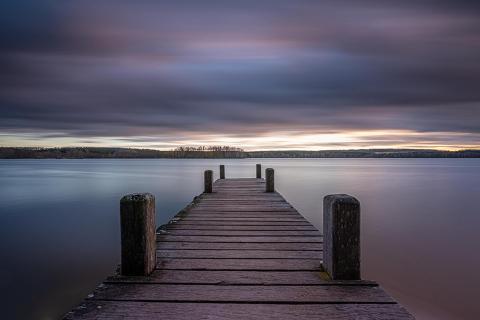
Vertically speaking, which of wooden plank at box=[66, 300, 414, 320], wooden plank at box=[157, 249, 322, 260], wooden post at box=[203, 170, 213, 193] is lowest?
wooden plank at box=[66, 300, 414, 320]

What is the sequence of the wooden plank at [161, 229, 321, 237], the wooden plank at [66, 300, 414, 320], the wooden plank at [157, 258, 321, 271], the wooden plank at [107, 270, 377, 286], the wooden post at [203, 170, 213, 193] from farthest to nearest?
the wooden post at [203, 170, 213, 193], the wooden plank at [161, 229, 321, 237], the wooden plank at [157, 258, 321, 271], the wooden plank at [107, 270, 377, 286], the wooden plank at [66, 300, 414, 320]

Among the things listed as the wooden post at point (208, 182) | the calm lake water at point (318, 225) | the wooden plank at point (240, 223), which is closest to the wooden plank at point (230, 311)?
the wooden plank at point (240, 223)

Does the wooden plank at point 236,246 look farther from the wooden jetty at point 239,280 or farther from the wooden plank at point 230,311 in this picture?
the wooden plank at point 230,311

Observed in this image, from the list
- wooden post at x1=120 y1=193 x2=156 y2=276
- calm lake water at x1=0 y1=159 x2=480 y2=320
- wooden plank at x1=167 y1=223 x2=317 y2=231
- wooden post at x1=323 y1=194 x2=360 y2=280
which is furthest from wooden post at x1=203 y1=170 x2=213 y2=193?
wooden post at x1=323 y1=194 x2=360 y2=280

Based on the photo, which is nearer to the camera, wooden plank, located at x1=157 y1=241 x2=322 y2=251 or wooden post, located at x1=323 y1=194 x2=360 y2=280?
wooden post, located at x1=323 y1=194 x2=360 y2=280

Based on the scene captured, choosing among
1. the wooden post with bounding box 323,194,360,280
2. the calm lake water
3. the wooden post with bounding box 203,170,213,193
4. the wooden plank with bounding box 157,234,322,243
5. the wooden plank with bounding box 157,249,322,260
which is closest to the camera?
the wooden post with bounding box 323,194,360,280

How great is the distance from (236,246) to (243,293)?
67.2 inches

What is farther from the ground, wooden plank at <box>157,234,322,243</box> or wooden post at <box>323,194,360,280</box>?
wooden post at <box>323,194,360,280</box>

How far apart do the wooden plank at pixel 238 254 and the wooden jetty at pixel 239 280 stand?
12mm

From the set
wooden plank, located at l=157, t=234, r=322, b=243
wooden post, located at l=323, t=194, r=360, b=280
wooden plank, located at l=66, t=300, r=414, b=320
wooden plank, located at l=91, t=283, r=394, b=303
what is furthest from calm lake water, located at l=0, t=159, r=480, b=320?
wooden plank, located at l=66, t=300, r=414, b=320

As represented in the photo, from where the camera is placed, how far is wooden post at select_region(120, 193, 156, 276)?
11.6 feet

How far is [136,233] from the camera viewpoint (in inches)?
139

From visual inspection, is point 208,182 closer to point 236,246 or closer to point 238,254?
point 236,246

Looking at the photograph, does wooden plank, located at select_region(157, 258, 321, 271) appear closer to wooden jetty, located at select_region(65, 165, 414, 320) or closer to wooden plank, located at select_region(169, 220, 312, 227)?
wooden jetty, located at select_region(65, 165, 414, 320)
